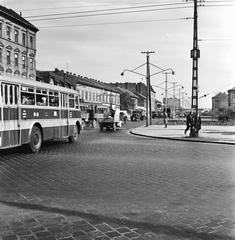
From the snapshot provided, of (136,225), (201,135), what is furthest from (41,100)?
(201,135)

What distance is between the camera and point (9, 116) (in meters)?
11.7

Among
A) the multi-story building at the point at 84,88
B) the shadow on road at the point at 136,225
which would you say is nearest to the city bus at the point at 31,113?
the shadow on road at the point at 136,225

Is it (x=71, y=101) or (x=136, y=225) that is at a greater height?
(x=71, y=101)

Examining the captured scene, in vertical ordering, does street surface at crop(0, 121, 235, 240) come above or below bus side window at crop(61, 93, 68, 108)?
below

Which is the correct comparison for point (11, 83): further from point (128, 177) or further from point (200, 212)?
point (200, 212)

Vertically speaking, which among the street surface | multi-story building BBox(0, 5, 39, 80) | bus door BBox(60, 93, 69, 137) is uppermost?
multi-story building BBox(0, 5, 39, 80)

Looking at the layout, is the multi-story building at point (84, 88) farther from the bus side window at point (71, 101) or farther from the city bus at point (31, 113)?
the city bus at point (31, 113)

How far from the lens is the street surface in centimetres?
448

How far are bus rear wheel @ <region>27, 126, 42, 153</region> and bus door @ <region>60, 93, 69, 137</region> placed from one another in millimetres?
2610

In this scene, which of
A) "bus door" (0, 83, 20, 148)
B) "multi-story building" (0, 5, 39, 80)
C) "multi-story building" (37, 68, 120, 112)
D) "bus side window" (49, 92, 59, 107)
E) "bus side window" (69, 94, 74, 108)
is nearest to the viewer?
"bus door" (0, 83, 20, 148)

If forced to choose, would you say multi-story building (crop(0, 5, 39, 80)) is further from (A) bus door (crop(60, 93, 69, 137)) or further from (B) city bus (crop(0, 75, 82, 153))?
(B) city bus (crop(0, 75, 82, 153))

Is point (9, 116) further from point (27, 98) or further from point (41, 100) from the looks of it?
point (41, 100)

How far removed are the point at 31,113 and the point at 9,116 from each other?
62.9 inches

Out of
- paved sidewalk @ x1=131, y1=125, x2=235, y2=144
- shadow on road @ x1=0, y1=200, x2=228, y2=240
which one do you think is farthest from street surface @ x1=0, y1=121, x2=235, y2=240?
paved sidewalk @ x1=131, y1=125, x2=235, y2=144
